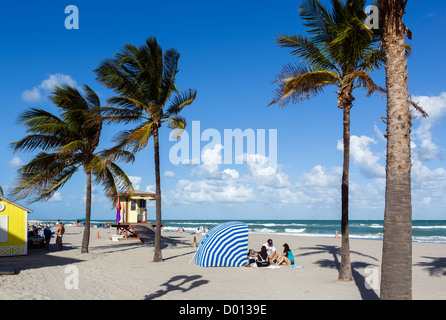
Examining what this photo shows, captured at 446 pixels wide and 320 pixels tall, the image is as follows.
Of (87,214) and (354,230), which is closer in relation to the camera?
(87,214)

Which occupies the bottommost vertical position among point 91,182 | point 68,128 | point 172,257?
point 172,257

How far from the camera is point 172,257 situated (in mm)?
19562

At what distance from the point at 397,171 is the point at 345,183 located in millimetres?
5808

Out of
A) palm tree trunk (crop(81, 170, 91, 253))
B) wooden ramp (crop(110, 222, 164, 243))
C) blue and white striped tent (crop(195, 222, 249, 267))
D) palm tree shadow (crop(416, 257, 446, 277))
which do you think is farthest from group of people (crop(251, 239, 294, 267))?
wooden ramp (crop(110, 222, 164, 243))

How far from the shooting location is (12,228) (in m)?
19.4

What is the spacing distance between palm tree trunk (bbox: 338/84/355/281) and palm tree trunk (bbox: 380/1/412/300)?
16.4 ft

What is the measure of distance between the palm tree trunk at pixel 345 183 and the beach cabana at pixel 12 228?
16.3 metres

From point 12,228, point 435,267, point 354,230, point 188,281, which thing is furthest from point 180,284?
point 354,230

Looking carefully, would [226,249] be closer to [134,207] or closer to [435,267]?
[435,267]

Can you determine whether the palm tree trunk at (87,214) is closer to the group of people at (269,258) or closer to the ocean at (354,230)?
the group of people at (269,258)

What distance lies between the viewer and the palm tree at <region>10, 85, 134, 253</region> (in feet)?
60.6
